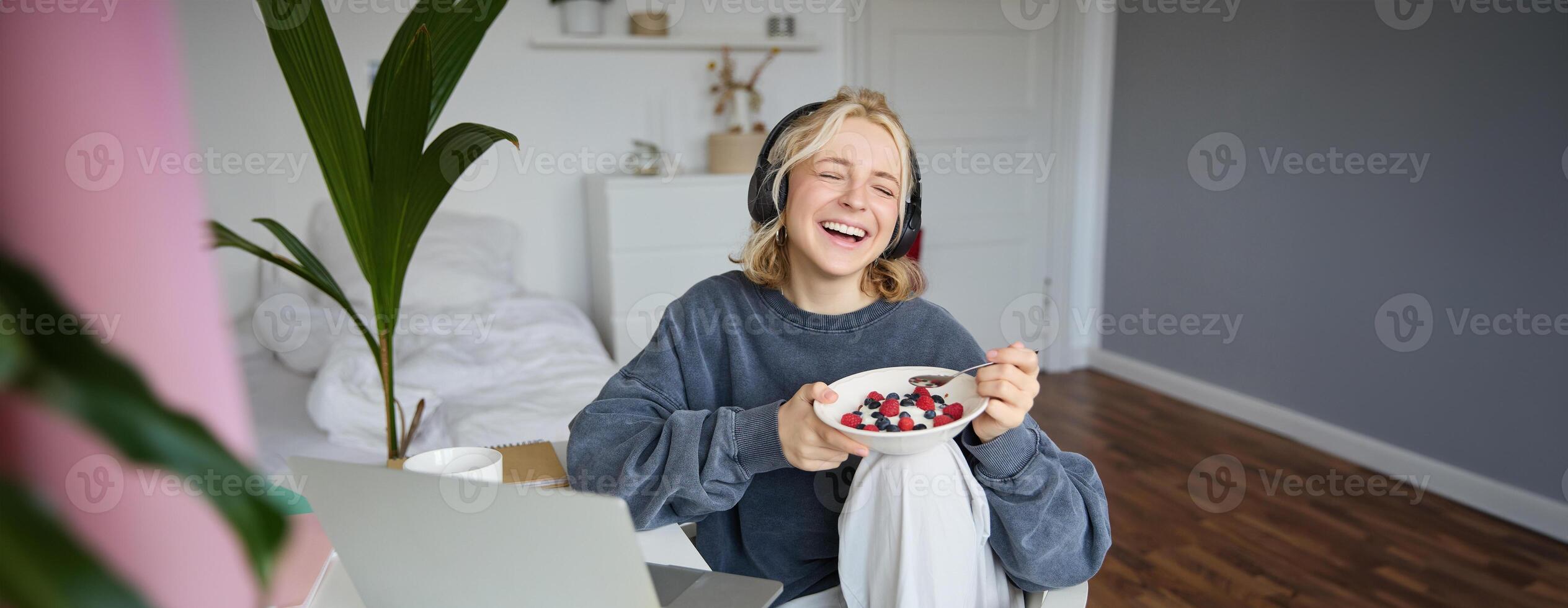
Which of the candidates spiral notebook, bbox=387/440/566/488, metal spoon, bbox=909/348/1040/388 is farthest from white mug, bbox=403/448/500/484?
metal spoon, bbox=909/348/1040/388

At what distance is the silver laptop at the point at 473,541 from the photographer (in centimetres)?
65

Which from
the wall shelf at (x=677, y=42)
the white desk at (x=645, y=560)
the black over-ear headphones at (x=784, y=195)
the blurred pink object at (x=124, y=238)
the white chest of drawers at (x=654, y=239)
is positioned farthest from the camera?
the wall shelf at (x=677, y=42)

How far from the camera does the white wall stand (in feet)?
10.5

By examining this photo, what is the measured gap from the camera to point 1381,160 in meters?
3.16

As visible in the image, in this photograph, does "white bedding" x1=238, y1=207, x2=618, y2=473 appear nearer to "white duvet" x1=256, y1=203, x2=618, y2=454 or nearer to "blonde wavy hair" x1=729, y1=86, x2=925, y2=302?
"white duvet" x1=256, y1=203, x2=618, y2=454

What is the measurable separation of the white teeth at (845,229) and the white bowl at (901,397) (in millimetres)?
237

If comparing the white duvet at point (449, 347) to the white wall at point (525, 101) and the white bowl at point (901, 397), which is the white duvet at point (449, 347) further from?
the white bowl at point (901, 397)

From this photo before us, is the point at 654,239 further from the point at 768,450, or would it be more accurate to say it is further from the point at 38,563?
the point at 38,563

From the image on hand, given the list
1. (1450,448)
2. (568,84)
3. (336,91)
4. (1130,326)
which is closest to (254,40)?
(568,84)

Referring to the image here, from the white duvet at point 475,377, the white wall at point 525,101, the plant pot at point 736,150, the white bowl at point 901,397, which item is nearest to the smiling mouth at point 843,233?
the white bowl at point 901,397

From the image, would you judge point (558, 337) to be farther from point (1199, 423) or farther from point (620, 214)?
point (1199, 423)

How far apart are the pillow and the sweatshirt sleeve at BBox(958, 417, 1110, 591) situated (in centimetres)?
220

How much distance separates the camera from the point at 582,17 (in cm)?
344

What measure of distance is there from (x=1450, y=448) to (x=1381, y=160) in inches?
36.0
